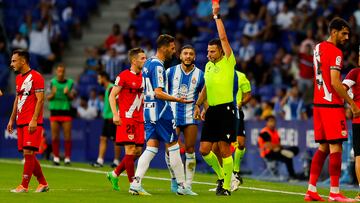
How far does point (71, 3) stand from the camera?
37.7 metres

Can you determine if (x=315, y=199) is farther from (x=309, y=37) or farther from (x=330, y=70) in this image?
(x=309, y=37)

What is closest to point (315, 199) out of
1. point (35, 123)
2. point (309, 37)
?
point (35, 123)

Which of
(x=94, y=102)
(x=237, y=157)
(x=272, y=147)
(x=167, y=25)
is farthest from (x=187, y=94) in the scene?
(x=167, y=25)

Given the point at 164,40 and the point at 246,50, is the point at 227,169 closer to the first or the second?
the point at 164,40

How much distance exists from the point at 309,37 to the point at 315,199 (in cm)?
1449

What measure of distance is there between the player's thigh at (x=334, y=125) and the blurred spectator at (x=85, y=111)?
1567 centimetres

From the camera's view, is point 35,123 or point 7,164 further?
point 7,164

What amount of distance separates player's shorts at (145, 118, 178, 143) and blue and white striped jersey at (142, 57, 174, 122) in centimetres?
6

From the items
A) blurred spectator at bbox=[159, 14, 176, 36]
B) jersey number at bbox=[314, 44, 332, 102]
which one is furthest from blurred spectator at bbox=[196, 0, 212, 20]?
jersey number at bbox=[314, 44, 332, 102]

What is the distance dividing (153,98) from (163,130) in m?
0.51

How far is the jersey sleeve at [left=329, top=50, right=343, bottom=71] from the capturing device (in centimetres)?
1549

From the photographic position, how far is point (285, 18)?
105 feet

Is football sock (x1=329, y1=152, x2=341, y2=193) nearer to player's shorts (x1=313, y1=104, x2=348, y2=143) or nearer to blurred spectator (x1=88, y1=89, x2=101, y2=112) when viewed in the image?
player's shorts (x1=313, y1=104, x2=348, y2=143)

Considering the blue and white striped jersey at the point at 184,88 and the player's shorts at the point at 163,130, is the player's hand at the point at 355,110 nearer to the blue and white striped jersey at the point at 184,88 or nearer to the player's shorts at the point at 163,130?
the player's shorts at the point at 163,130
